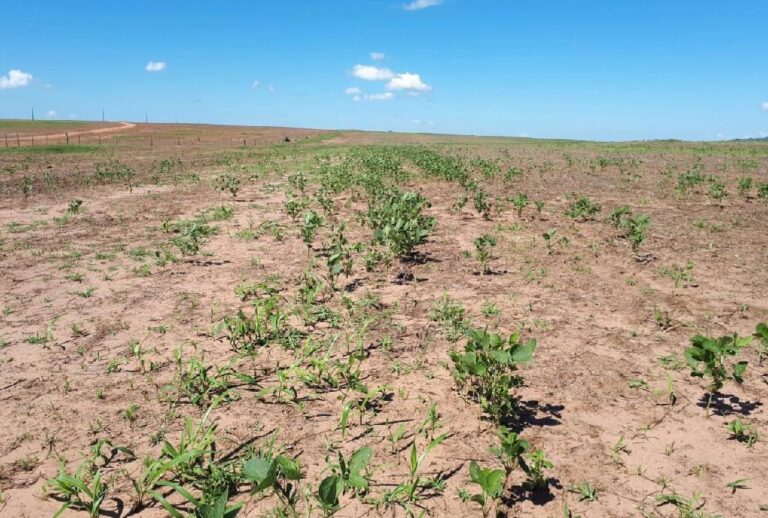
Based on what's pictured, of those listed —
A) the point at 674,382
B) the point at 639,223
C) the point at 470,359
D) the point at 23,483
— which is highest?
the point at 639,223

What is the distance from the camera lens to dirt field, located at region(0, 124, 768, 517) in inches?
110

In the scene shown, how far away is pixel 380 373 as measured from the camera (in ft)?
13.8

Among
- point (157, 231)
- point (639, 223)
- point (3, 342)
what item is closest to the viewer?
point (3, 342)

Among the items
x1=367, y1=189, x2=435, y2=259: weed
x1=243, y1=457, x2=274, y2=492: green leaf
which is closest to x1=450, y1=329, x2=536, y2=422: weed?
x1=243, y1=457, x2=274, y2=492: green leaf

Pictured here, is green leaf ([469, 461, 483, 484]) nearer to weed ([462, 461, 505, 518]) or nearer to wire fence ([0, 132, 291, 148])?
weed ([462, 461, 505, 518])

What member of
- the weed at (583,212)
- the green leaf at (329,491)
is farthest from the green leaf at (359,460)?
the weed at (583,212)

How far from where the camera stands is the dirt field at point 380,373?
2.80m

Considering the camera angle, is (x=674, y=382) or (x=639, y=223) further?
(x=639, y=223)

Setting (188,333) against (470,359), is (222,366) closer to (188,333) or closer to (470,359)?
(188,333)

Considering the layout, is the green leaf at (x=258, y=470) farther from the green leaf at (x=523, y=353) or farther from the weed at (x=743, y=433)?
the weed at (x=743, y=433)

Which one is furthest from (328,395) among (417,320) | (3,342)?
(3,342)

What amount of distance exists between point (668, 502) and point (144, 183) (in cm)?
1868

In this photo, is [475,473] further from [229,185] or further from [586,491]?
[229,185]

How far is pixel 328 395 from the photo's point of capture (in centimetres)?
387
